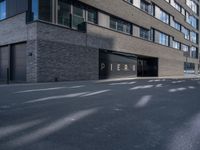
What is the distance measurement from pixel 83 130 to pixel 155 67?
2980 centimetres

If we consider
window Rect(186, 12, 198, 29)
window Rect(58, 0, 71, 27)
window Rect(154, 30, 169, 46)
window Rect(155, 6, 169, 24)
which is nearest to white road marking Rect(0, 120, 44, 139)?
window Rect(58, 0, 71, 27)

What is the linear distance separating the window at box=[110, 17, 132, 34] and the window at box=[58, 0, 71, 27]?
616cm

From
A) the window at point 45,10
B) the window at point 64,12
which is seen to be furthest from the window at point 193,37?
the window at point 45,10

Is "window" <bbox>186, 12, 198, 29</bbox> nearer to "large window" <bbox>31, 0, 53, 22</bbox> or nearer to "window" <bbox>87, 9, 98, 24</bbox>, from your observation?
"window" <bbox>87, 9, 98, 24</bbox>

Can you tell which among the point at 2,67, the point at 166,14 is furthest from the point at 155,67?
the point at 2,67

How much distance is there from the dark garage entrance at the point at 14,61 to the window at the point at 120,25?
10018mm

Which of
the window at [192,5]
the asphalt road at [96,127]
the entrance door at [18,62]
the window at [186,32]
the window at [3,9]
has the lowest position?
the asphalt road at [96,127]

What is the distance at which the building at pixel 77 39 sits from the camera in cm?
1641

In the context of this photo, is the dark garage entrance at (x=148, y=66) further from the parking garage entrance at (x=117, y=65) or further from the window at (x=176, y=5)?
the window at (x=176, y=5)

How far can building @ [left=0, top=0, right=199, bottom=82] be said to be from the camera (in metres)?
16.4

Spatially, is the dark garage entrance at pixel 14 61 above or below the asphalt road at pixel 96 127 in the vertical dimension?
above

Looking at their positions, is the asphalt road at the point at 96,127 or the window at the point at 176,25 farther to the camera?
the window at the point at 176,25

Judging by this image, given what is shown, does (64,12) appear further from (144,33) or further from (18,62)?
(144,33)

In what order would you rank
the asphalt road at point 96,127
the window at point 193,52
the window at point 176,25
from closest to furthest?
the asphalt road at point 96,127, the window at point 176,25, the window at point 193,52
